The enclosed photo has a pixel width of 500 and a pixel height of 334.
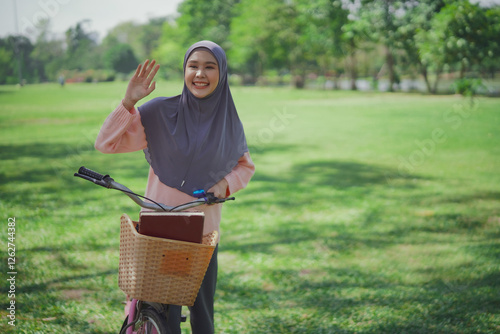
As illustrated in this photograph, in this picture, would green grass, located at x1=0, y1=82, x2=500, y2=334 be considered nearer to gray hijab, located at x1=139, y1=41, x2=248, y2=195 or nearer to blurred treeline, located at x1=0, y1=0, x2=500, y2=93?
gray hijab, located at x1=139, y1=41, x2=248, y2=195

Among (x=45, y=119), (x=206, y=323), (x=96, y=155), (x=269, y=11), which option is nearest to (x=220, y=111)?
(x=206, y=323)

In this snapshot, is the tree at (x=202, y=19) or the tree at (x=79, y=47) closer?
the tree at (x=79, y=47)

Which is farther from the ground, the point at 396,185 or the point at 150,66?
the point at 150,66

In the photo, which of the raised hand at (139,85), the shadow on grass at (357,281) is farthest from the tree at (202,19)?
the raised hand at (139,85)

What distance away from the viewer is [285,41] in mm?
46375

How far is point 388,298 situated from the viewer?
13.3 ft

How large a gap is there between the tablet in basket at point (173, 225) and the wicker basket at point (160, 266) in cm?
6

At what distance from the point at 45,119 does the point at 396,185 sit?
47.2 ft

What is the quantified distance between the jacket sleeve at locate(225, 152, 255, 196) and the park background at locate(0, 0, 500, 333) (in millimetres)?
1563

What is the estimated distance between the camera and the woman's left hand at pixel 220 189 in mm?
2338

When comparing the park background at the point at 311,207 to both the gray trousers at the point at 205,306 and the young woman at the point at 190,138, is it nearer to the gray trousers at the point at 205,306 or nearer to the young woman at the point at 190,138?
the gray trousers at the point at 205,306

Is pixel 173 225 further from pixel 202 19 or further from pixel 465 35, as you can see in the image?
pixel 202 19

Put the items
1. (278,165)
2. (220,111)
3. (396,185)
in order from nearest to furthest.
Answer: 1. (220,111)
2. (396,185)
3. (278,165)

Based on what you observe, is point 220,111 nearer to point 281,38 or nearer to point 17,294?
point 17,294
